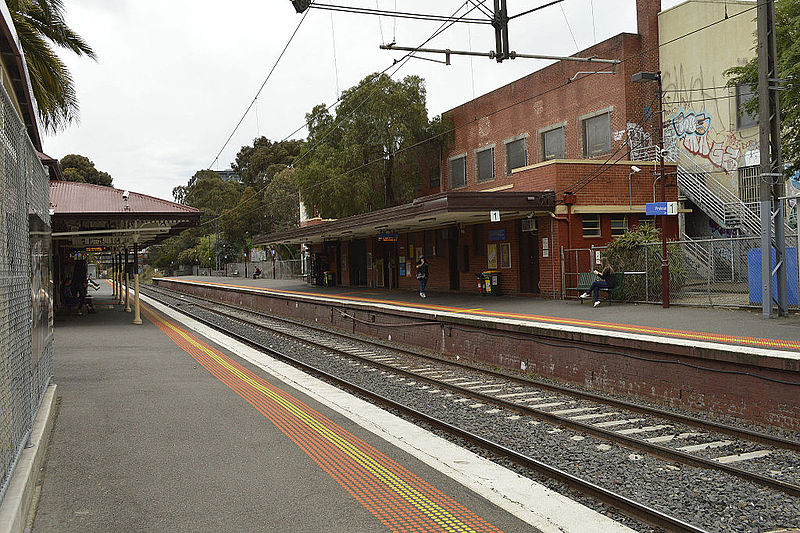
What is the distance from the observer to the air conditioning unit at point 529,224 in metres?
23.4

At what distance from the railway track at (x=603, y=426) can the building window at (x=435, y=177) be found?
24.7 metres

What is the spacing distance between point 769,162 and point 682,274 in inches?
229

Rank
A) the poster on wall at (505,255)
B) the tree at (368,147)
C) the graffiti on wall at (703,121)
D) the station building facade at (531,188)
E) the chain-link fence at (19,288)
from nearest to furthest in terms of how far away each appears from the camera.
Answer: the chain-link fence at (19,288), the station building facade at (531,188), the poster on wall at (505,255), the graffiti on wall at (703,121), the tree at (368,147)

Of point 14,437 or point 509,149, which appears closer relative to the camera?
point 14,437

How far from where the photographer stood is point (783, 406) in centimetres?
871

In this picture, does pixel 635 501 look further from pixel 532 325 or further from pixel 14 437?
pixel 532 325

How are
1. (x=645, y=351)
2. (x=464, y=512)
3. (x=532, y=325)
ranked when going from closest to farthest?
1. (x=464, y=512)
2. (x=645, y=351)
3. (x=532, y=325)

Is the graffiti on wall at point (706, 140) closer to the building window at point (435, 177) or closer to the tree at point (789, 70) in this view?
the tree at point (789, 70)

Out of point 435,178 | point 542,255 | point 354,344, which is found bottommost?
point 354,344

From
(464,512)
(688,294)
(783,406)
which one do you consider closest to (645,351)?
(783,406)

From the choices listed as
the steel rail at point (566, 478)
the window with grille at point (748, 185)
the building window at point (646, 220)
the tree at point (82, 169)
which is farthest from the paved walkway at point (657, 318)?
the tree at point (82, 169)

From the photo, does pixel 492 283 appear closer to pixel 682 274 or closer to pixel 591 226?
pixel 591 226

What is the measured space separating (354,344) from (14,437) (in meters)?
14.3

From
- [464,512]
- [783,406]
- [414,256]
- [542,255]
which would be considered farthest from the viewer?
[414,256]
